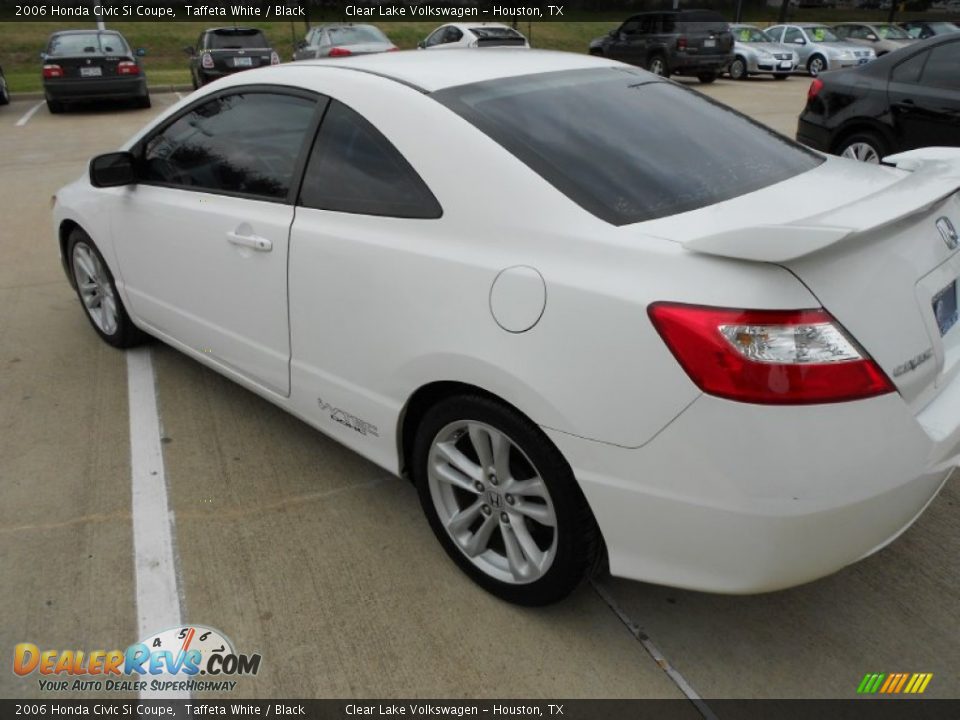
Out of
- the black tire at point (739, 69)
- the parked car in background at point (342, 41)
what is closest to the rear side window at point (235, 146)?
the parked car in background at point (342, 41)

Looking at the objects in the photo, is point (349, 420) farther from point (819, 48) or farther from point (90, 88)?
point (819, 48)

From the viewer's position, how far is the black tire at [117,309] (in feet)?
13.4

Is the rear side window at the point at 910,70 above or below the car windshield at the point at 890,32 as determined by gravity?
above

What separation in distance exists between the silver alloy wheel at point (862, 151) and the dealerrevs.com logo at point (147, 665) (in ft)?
20.7

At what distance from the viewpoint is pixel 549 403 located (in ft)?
6.66

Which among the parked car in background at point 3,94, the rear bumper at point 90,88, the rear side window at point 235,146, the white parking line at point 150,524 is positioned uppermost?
the rear side window at point 235,146

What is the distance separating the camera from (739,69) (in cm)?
2022

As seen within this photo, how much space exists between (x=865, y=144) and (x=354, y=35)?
1255 centimetres

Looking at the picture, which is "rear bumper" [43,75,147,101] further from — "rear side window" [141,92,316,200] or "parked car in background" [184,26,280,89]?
"rear side window" [141,92,316,200]

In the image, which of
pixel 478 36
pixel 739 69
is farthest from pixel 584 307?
pixel 739 69

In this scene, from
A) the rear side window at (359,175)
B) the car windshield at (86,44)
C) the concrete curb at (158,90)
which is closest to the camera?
the rear side window at (359,175)

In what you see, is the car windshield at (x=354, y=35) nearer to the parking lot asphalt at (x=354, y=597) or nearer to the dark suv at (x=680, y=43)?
the dark suv at (x=680, y=43)

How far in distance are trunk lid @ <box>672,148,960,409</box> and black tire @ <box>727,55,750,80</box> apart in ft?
64.6

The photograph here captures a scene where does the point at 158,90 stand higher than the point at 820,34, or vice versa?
the point at 820,34
